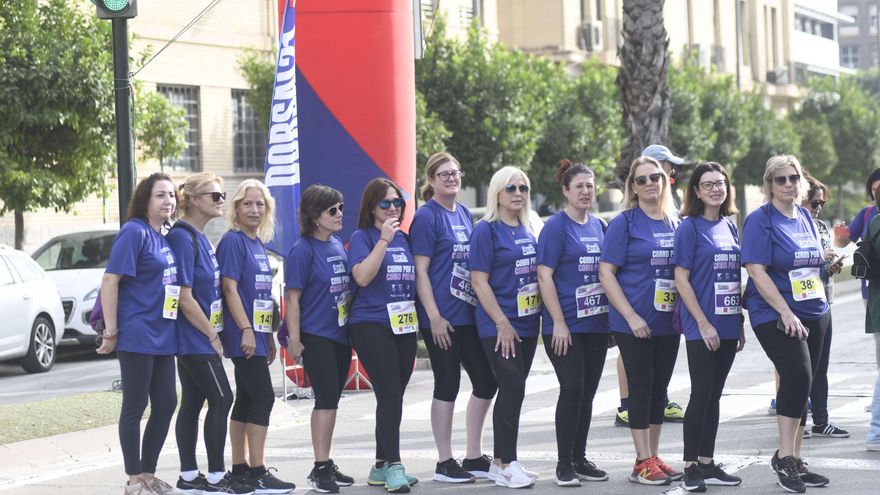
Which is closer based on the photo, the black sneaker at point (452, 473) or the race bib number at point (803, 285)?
the race bib number at point (803, 285)

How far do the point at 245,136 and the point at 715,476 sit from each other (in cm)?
2624

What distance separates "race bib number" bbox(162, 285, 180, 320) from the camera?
8.16 m

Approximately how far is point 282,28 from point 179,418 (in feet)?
17.1

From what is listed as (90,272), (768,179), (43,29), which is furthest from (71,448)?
(43,29)

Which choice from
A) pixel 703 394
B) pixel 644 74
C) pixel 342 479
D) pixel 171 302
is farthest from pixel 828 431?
pixel 644 74

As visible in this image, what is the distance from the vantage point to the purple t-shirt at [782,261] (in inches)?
324

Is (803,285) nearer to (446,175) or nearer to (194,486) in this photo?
(446,175)

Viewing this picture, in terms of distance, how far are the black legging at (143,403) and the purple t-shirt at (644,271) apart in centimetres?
261

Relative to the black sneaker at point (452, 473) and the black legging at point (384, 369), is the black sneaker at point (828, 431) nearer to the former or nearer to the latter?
the black sneaker at point (452, 473)

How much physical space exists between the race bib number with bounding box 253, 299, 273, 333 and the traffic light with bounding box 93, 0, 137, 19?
398 centimetres

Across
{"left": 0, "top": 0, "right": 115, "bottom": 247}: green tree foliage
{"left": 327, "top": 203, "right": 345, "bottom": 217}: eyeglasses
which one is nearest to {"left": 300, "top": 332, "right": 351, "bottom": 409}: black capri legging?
{"left": 327, "top": 203, "right": 345, "bottom": 217}: eyeglasses

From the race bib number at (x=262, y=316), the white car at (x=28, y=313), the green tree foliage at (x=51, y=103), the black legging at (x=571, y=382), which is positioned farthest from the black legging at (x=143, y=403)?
the green tree foliage at (x=51, y=103)

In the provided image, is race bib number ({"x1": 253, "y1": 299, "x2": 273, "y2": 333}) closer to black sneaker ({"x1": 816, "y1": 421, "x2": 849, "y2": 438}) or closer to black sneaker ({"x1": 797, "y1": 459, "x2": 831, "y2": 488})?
black sneaker ({"x1": 797, "y1": 459, "x2": 831, "y2": 488})

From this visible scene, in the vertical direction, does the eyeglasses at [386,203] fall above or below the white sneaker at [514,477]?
above
